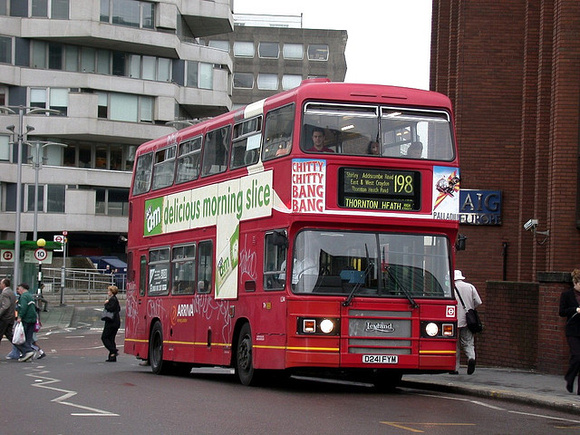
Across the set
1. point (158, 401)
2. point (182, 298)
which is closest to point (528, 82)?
point (182, 298)

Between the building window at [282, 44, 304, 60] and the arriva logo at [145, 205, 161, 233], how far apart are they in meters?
83.7

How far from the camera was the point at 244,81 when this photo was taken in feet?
346

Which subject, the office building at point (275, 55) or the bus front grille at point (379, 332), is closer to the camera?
the bus front grille at point (379, 332)

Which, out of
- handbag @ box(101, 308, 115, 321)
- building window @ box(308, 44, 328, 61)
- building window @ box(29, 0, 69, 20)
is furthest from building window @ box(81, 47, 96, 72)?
handbag @ box(101, 308, 115, 321)

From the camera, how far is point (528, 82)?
2527 centimetres

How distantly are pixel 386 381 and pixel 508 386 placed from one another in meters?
1.90

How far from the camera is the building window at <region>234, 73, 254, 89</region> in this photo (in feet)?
345

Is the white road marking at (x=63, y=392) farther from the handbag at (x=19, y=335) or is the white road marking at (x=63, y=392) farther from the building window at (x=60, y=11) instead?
the building window at (x=60, y=11)

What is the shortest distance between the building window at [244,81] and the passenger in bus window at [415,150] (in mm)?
89318

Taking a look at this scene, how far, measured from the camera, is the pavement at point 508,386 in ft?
48.9

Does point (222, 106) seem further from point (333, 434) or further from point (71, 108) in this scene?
point (333, 434)

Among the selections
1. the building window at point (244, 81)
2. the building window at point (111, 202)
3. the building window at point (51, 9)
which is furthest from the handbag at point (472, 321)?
the building window at point (244, 81)

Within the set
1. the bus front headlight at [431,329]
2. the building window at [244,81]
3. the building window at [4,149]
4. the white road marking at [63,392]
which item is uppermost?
the building window at [244,81]

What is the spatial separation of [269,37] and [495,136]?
263 ft
